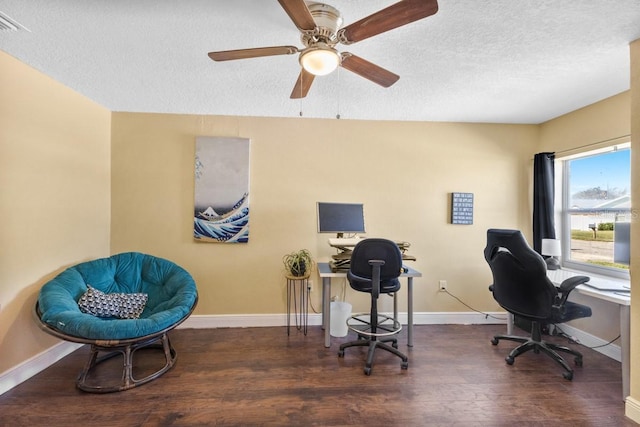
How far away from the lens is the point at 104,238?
296 centimetres

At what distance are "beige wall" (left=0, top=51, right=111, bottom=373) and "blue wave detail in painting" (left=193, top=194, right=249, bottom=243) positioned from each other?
100cm

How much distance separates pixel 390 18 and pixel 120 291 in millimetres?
2969

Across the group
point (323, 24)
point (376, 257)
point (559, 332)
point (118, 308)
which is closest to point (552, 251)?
point (559, 332)

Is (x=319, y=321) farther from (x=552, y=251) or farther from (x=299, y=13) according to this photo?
(x=299, y=13)

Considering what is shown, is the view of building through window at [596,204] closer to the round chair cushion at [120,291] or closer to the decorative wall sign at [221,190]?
the decorative wall sign at [221,190]

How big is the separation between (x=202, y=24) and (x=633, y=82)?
107 inches

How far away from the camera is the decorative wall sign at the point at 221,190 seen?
308 centimetres

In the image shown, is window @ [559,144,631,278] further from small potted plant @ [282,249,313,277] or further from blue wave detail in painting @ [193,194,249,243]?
blue wave detail in painting @ [193,194,249,243]

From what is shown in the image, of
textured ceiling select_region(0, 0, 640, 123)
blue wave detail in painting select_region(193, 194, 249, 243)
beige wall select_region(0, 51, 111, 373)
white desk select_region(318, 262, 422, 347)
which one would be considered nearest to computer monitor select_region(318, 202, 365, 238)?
white desk select_region(318, 262, 422, 347)

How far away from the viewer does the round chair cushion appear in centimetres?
189

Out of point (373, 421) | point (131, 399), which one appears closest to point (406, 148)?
point (373, 421)

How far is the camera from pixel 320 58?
4.64 ft

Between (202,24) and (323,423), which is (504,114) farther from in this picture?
(323,423)

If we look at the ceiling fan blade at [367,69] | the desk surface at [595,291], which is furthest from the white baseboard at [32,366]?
the desk surface at [595,291]
